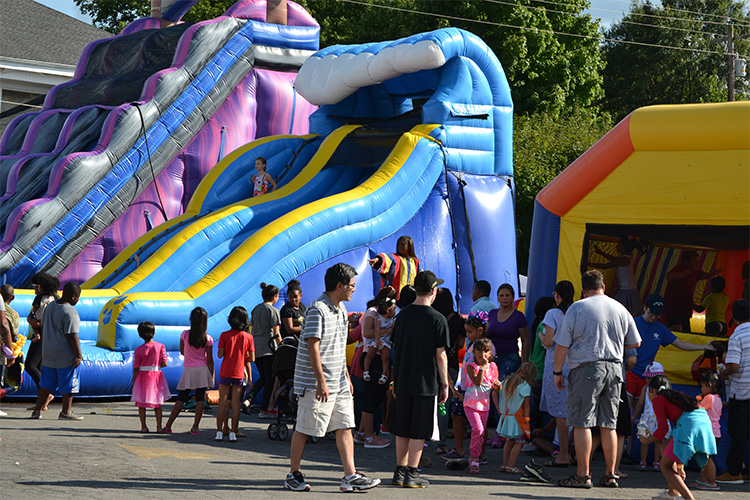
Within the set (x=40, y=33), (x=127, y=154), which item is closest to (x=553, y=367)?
(x=127, y=154)

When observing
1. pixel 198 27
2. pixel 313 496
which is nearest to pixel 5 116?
pixel 198 27

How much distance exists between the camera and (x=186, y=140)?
51.7ft

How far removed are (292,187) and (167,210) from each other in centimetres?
318

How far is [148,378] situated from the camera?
869 centimetres

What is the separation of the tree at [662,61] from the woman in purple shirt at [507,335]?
102 ft

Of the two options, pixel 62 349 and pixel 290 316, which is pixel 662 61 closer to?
pixel 290 316

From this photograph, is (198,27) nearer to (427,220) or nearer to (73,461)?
(427,220)

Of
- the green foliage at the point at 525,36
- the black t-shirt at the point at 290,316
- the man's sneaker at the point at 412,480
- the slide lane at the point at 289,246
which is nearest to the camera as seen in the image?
the man's sneaker at the point at 412,480

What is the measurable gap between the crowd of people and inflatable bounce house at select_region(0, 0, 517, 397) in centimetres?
152

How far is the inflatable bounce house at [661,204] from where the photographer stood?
7.68 m

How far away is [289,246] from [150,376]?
2904 mm

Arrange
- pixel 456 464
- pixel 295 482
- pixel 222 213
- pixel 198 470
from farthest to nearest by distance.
→ pixel 222 213 → pixel 456 464 → pixel 198 470 → pixel 295 482

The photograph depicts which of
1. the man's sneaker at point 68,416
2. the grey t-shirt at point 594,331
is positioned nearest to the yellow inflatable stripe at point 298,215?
the man's sneaker at point 68,416

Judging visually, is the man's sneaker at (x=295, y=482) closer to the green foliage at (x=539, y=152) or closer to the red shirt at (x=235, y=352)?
the red shirt at (x=235, y=352)
